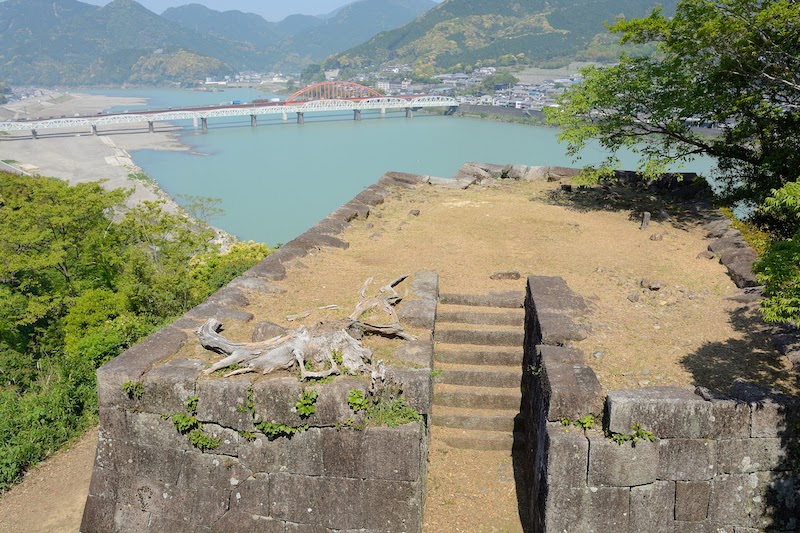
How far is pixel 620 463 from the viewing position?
14.3ft

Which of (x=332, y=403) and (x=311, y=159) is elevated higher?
(x=332, y=403)

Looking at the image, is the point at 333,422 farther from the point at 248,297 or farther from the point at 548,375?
the point at 248,297

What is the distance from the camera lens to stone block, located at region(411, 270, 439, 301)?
263 inches

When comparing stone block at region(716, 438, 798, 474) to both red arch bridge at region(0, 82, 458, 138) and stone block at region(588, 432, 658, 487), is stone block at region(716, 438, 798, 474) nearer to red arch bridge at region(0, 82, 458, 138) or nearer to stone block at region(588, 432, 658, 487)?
stone block at region(588, 432, 658, 487)

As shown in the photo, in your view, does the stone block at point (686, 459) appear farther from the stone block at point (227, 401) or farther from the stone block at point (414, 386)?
the stone block at point (227, 401)

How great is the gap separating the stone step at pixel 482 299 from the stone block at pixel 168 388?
11.1 feet

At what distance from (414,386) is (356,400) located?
1.61 feet

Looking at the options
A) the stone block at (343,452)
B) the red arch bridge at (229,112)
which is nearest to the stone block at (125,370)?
the stone block at (343,452)

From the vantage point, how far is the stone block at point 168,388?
4.81 metres

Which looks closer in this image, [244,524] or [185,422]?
[185,422]

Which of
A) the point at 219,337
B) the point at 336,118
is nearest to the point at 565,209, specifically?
the point at 219,337

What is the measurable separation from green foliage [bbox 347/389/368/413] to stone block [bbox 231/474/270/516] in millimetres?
1007

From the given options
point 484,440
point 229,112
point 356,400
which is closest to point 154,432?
point 356,400

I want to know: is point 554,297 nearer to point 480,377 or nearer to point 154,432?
point 480,377
